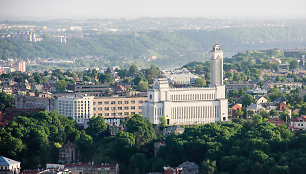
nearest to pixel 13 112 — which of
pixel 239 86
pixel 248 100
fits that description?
pixel 248 100

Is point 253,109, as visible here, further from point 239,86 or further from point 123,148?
point 239,86

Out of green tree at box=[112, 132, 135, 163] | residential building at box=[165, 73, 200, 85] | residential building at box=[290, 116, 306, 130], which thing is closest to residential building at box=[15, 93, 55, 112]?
green tree at box=[112, 132, 135, 163]

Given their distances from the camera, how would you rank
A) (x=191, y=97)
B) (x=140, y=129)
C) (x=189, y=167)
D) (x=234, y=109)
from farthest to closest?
(x=234, y=109)
(x=191, y=97)
(x=140, y=129)
(x=189, y=167)

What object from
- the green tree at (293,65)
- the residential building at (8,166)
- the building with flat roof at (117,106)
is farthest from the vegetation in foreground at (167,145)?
the green tree at (293,65)

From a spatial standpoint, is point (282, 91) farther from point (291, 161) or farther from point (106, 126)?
point (291, 161)

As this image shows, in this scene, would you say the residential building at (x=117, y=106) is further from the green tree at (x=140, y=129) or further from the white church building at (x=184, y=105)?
the green tree at (x=140, y=129)

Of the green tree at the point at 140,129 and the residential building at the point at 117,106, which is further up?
the residential building at the point at 117,106

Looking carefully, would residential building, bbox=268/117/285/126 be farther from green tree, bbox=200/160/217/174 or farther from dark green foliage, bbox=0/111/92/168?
dark green foliage, bbox=0/111/92/168
